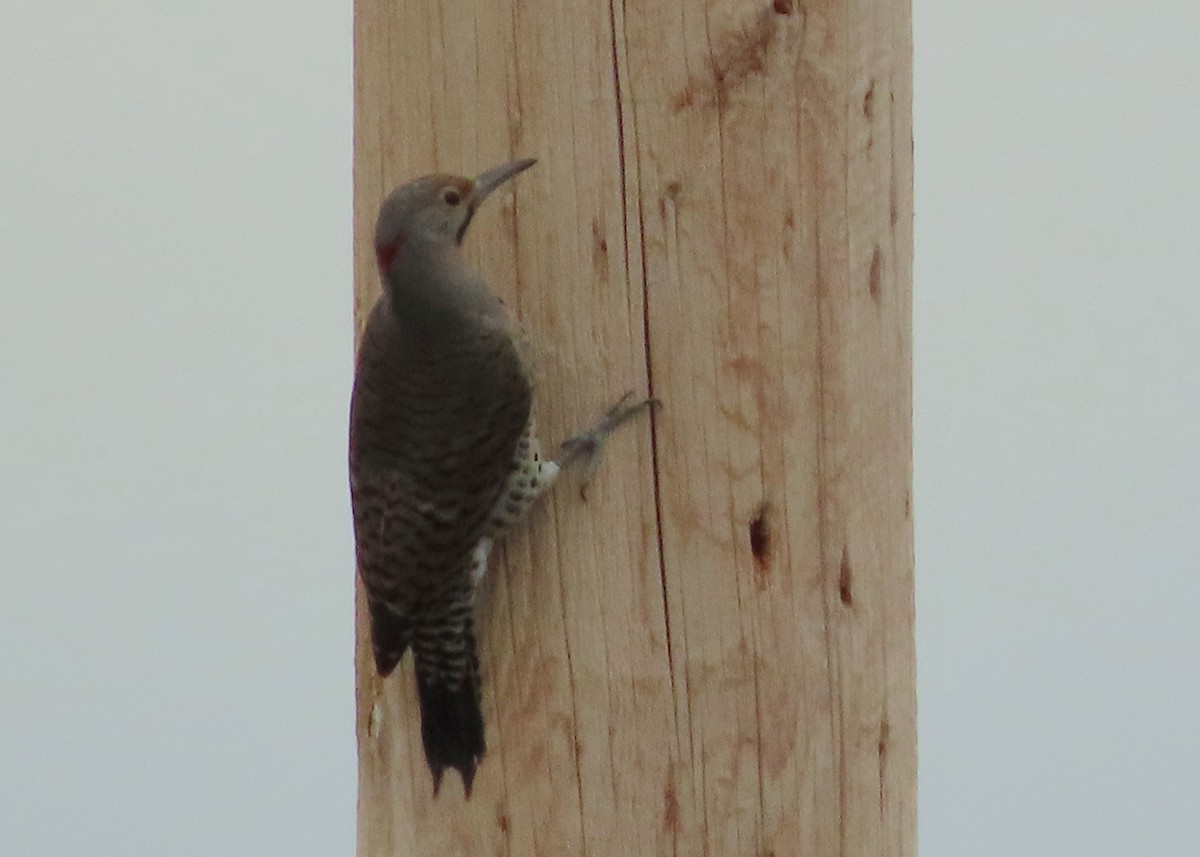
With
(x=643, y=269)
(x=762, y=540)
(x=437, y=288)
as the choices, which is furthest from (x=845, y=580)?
(x=437, y=288)

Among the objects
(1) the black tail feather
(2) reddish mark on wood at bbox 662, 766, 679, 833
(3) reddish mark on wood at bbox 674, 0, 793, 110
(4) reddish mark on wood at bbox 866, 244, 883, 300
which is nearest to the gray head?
(3) reddish mark on wood at bbox 674, 0, 793, 110

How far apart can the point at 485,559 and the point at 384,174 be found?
22.7 inches

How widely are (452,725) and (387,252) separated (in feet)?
2.22

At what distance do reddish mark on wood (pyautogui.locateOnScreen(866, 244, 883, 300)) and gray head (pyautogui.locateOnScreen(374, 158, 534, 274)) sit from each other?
48cm

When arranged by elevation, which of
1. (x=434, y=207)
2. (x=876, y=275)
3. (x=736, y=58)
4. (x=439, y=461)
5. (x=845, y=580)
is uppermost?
(x=736, y=58)

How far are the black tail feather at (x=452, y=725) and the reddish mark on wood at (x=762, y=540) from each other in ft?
1.45

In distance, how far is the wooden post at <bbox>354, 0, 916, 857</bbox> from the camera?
181cm

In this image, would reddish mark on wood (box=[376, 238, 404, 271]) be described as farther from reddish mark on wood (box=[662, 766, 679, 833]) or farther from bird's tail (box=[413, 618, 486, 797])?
reddish mark on wood (box=[662, 766, 679, 833])

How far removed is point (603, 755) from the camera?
1918 millimetres

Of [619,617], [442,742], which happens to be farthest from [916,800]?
[442,742]

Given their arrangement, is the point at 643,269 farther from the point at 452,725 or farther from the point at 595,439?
the point at 452,725

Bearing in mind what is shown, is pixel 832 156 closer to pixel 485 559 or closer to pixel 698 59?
pixel 698 59

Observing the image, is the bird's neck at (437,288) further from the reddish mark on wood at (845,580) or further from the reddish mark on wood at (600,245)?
the reddish mark on wood at (845,580)

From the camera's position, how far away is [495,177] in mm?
1825
